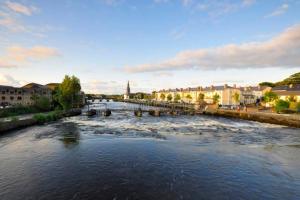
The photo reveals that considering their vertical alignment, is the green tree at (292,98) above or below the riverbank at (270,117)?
above

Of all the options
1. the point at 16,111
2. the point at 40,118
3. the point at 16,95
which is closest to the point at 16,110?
the point at 16,111

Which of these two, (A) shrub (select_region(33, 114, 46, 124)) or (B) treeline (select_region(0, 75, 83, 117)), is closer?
(A) shrub (select_region(33, 114, 46, 124))

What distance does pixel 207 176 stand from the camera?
25.0 meters

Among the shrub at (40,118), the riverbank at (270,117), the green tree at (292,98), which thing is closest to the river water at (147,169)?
the shrub at (40,118)

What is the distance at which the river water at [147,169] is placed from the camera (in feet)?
69.2

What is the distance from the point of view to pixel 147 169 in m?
27.1

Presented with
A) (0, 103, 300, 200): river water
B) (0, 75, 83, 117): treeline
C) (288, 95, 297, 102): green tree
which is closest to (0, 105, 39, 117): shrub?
(0, 75, 83, 117): treeline

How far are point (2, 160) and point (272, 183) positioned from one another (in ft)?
A: 111

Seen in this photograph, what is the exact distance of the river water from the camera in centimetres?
2108

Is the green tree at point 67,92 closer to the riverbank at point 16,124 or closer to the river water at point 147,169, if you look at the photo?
the riverbank at point 16,124

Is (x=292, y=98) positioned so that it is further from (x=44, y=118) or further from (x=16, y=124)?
(x=16, y=124)

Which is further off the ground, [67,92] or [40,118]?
[67,92]

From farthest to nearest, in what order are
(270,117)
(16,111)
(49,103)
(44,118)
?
1. (49,103)
2. (16,111)
3. (270,117)
4. (44,118)

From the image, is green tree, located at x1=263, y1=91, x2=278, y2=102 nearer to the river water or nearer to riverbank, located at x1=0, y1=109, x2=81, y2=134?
the river water
